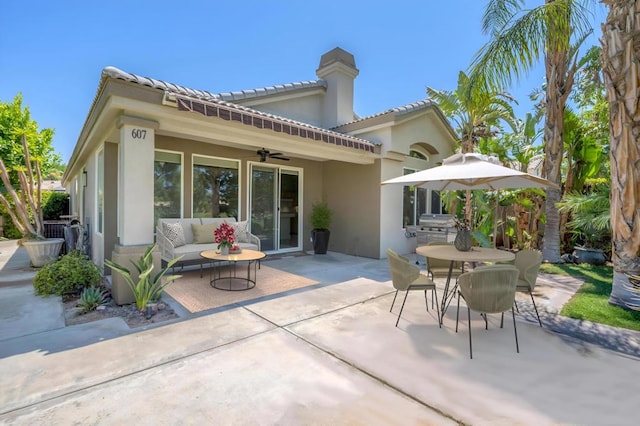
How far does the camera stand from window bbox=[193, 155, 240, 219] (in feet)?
28.9

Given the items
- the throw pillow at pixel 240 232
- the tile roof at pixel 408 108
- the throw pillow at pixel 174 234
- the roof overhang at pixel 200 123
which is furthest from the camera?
the tile roof at pixel 408 108

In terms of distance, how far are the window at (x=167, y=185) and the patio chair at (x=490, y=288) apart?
7.35 metres

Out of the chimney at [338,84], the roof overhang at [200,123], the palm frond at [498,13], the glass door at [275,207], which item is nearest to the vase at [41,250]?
the roof overhang at [200,123]

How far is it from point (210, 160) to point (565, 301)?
9027 mm

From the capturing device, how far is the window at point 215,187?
8.81m

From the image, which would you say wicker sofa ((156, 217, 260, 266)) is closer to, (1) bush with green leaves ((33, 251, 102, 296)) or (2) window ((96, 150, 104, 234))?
(1) bush with green leaves ((33, 251, 102, 296))

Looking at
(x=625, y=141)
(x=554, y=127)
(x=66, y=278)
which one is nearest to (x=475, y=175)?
(x=625, y=141)

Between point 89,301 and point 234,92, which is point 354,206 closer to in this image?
point 234,92

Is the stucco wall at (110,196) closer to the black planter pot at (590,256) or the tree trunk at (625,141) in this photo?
the tree trunk at (625,141)

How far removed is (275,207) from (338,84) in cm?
573

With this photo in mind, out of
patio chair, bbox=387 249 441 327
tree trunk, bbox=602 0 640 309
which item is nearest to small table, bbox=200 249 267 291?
patio chair, bbox=387 249 441 327

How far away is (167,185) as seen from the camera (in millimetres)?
8273

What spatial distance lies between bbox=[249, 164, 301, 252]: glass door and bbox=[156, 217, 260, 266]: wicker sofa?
136 centimetres

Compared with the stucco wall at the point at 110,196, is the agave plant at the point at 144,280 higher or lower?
lower
